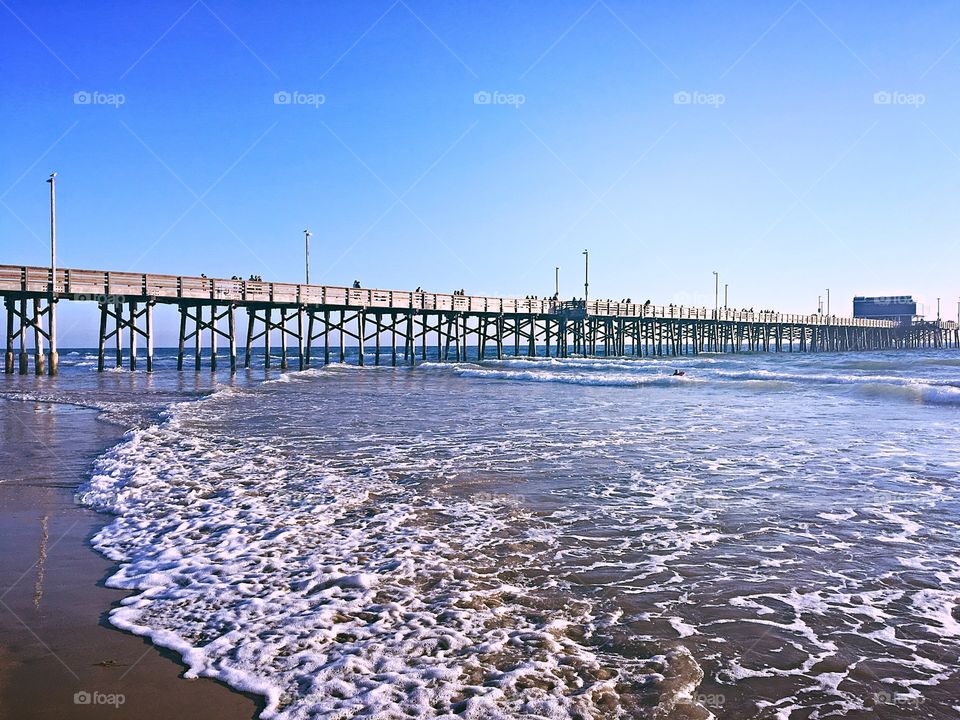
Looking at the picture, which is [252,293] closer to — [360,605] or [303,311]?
[303,311]

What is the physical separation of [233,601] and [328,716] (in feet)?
5.22

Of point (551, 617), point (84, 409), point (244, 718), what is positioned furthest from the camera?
point (84, 409)

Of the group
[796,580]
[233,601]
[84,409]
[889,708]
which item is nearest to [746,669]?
[889,708]

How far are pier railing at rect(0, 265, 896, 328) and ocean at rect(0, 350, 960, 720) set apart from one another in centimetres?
1889

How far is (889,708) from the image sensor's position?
3068 millimetres

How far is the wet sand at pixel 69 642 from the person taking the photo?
3021 mm

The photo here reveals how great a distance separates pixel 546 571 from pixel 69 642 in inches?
115

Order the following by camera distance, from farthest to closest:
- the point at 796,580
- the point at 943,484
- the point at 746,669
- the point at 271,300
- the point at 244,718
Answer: the point at 271,300
the point at 943,484
the point at 796,580
the point at 746,669
the point at 244,718

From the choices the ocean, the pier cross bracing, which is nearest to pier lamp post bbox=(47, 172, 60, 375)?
the pier cross bracing

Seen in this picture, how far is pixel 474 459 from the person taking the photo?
9.42m

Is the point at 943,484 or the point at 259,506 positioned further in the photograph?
the point at 943,484

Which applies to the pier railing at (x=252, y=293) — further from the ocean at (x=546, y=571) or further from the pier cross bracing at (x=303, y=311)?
the ocean at (x=546, y=571)

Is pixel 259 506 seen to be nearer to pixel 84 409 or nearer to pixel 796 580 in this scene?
pixel 796 580

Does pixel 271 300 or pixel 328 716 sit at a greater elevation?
pixel 271 300
